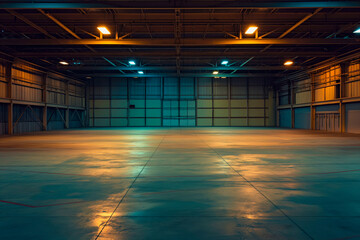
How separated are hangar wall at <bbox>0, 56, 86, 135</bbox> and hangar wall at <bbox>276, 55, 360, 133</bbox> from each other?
37824 mm

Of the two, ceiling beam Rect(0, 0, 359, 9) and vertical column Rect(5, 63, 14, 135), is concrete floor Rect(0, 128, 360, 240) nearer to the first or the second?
ceiling beam Rect(0, 0, 359, 9)

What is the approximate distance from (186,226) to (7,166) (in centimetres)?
905

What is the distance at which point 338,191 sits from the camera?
7.27m

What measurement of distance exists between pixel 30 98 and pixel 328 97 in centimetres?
3933

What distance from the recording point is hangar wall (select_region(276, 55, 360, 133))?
33375 millimetres

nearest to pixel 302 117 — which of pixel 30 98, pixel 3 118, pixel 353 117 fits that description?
pixel 353 117

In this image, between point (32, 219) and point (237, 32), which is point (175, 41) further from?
point (32, 219)

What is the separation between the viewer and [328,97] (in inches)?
1527

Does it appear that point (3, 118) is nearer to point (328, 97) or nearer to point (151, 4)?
point (151, 4)

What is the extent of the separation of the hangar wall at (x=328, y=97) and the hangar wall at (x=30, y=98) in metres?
37.8

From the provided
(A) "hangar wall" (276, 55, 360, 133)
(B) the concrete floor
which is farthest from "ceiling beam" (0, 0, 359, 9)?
(A) "hangar wall" (276, 55, 360, 133)

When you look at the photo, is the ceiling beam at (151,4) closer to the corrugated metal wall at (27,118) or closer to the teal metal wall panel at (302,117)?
the corrugated metal wall at (27,118)

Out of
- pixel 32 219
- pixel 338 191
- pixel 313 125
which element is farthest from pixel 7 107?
pixel 313 125

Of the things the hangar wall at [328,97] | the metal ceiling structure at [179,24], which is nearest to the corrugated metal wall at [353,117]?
the hangar wall at [328,97]
